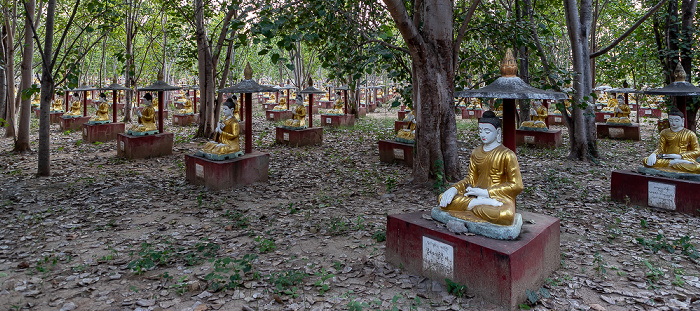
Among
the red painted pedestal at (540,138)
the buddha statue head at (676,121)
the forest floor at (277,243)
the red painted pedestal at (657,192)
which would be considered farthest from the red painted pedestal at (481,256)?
the red painted pedestal at (540,138)

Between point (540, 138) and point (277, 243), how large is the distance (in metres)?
9.88

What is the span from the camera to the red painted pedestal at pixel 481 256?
137 inches

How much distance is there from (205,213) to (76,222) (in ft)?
5.53

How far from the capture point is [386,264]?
173 inches

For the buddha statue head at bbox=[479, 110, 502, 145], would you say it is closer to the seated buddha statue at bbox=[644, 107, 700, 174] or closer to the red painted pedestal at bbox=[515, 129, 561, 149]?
the seated buddha statue at bbox=[644, 107, 700, 174]

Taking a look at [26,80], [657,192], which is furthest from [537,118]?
[26,80]

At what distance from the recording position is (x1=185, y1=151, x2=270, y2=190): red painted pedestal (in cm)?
768

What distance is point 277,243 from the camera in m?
5.11

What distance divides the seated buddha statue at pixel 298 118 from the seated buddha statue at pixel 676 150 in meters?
9.09

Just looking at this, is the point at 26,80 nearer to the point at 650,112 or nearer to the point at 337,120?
the point at 337,120

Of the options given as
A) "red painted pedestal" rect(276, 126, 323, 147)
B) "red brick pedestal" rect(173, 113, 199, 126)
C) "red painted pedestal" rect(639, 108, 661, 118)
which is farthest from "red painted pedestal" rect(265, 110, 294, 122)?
"red painted pedestal" rect(639, 108, 661, 118)

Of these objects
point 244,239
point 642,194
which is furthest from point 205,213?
point 642,194

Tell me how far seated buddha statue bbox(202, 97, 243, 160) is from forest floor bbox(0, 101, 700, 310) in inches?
28.8

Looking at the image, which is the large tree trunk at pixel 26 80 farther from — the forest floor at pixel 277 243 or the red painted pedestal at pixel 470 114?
the red painted pedestal at pixel 470 114
